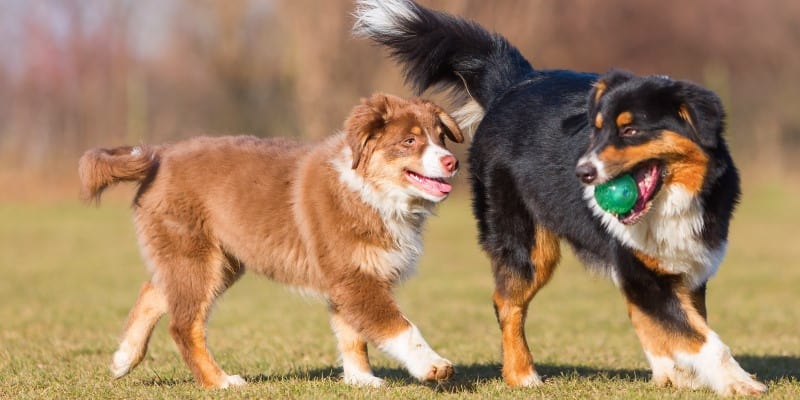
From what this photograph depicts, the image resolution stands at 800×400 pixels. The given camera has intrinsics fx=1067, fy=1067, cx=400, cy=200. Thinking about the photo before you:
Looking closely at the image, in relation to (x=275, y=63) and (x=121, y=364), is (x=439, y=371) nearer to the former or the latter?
(x=121, y=364)

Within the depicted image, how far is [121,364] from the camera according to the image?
6.20 m

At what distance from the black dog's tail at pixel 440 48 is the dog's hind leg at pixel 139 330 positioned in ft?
6.79

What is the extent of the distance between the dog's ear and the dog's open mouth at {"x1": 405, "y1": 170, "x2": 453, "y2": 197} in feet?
0.93

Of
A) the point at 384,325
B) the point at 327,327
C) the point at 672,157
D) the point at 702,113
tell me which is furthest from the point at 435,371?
the point at 327,327

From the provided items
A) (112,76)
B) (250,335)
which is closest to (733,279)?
(250,335)

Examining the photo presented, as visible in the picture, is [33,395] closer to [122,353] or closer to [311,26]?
[122,353]

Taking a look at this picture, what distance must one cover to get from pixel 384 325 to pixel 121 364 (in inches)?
66.7

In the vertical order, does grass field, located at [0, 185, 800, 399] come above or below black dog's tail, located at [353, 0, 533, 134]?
below

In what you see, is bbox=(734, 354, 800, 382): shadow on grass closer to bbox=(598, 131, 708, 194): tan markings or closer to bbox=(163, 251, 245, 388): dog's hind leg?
bbox=(598, 131, 708, 194): tan markings

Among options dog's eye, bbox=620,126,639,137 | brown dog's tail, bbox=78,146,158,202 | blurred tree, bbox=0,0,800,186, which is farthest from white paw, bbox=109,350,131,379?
blurred tree, bbox=0,0,800,186

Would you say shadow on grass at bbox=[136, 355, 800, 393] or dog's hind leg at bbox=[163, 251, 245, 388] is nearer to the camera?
dog's hind leg at bbox=[163, 251, 245, 388]

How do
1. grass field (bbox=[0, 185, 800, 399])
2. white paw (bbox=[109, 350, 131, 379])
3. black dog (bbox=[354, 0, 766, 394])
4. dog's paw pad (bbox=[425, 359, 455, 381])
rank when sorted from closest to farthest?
black dog (bbox=[354, 0, 766, 394])
dog's paw pad (bbox=[425, 359, 455, 381])
grass field (bbox=[0, 185, 800, 399])
white paw (bbox=[109, 350, 131, 379])

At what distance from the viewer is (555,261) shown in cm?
634

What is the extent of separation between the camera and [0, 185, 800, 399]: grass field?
584 cm
